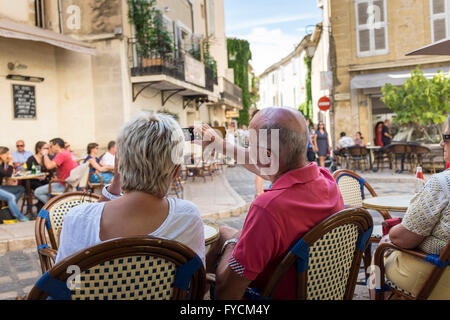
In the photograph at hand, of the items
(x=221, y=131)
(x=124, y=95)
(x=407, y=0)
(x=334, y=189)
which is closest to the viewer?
(x=334, y=189)

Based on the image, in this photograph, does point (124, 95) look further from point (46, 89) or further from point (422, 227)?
point (422, 227)

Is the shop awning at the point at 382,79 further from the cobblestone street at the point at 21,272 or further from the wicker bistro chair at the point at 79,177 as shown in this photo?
the wicker bistro chair at the point at 79,177

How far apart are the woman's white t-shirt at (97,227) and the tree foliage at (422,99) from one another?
12051 mm

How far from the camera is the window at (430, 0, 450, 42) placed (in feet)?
61.2

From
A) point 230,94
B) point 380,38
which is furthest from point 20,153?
point 230,94

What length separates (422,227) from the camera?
7.66ft

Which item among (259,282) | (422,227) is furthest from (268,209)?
(422,227)

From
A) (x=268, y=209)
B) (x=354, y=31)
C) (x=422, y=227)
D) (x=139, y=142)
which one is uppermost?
(x=354, y=31)

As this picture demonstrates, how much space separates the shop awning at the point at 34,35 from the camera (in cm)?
924

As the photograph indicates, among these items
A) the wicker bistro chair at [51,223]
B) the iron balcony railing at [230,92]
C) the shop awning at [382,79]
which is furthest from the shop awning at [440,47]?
the iron balcony railing at [230,92]

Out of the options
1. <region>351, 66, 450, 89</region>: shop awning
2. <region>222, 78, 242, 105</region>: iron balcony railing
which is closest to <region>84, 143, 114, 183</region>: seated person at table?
<region>351, 66, 450, 89</region>: shop awning

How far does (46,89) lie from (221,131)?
35.6 ft

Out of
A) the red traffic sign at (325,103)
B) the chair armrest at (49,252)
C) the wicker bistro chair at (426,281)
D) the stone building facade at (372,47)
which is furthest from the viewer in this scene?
the stone building facade at (372,47)

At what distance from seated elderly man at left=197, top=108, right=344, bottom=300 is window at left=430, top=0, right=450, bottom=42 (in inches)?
761
